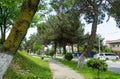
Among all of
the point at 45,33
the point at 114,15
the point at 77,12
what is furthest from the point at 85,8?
the point at 45,33

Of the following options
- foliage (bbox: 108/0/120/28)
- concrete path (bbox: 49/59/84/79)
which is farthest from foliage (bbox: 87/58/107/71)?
foliage (bbox: 108/0/120/28)

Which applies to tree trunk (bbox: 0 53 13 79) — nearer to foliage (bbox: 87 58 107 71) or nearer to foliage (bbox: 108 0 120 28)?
foliage (bbox: 87 58 107 71)

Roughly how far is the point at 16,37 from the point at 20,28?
229mm

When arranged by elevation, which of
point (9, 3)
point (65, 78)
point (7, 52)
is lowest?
point (65, 78)

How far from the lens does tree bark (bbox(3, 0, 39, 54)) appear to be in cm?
773

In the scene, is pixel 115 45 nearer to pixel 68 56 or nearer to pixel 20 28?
pixel 68 56

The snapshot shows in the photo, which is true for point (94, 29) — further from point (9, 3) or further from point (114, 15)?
point (9, 3)

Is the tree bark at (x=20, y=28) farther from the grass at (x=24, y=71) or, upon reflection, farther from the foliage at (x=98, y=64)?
the foliage at (x=98, y=64)

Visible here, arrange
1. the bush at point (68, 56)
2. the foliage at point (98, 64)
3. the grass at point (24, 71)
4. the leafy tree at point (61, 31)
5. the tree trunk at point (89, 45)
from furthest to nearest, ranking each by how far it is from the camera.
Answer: the leafy tree at point (61, 31) < the bush at point (68, 56) < the tree trunk at point (89, 45) < the foliage at point (98, 64) < the grass at point (24, 71)

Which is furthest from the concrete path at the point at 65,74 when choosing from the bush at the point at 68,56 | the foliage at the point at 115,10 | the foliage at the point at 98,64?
the bush at the point at 68,56

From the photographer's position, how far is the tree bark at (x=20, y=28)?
773cm

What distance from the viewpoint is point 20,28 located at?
7.77 m

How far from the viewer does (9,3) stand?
21281 mm

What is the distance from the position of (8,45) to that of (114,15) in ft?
97.9
